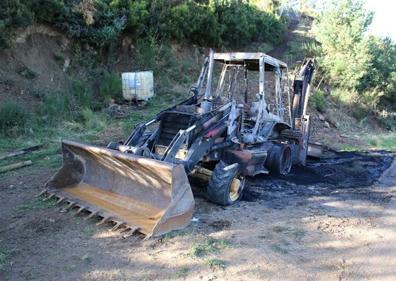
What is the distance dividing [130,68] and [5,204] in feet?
32.6

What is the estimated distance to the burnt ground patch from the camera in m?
7.52

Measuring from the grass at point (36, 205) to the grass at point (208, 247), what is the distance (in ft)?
7.64

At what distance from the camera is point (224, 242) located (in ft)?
17.3

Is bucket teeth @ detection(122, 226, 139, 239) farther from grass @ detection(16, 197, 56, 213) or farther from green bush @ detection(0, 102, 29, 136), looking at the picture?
green bush @ detection(0, 102, 29, 136)

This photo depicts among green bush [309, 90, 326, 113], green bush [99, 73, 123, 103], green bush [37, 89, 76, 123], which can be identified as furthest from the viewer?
green bush [309, 90, 326, 113]

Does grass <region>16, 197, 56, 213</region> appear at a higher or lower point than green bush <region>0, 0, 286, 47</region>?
lower

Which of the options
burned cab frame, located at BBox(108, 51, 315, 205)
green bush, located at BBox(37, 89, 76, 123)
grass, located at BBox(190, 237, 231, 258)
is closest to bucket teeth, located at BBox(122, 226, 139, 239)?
grass, located at BBox(190, 237, 231, 258)

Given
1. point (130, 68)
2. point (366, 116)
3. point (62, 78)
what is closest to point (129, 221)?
point (62, 78)

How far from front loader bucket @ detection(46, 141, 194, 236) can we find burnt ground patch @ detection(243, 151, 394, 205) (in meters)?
1.80

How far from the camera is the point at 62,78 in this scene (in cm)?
1360

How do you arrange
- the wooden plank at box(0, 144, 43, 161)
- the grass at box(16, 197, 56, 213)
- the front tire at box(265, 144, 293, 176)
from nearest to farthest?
the grass at box(16, 197, 56, 213) < the front tire at box(265, 144, 293, 176) < the wooden plank at box(0, 144, 43, 161)

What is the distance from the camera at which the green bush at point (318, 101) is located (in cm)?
1876

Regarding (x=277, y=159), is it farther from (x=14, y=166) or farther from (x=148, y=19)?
(x=148, y=19)

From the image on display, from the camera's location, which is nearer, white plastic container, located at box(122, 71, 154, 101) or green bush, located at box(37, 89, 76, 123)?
green bush, located at box(37, 89, 76, 123)
